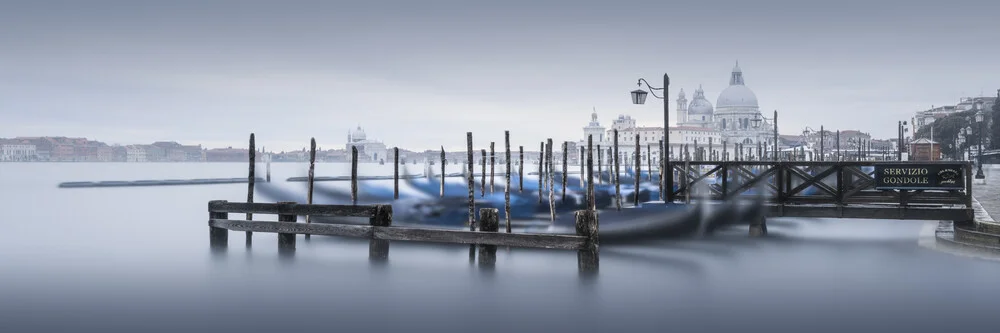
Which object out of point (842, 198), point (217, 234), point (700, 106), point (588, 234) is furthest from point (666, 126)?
point (700, 106)

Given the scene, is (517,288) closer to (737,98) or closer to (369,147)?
(737,98)

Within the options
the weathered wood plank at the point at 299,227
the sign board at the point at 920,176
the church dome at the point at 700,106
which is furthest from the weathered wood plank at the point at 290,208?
the church dome at the point at 700,106

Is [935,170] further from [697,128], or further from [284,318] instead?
[697,128]

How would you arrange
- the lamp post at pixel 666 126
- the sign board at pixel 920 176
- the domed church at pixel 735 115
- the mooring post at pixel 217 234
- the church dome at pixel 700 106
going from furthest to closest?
1. the church dome at pixel 700 106
2. the domed church at pixel 735 115
3. the lamp post at pixel 666 126
4. the sign board at pixel 920 176
5. the mooring post at pixel 217 234

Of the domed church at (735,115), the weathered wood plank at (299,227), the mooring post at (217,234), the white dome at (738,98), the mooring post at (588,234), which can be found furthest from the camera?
the white dome at (738,98)

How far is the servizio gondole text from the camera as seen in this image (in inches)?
494

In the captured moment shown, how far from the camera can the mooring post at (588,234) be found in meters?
9.15

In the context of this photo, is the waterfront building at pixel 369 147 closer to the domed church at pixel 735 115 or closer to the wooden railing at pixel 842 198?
the domed church at pixel 735 115

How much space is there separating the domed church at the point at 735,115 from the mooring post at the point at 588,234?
386ft

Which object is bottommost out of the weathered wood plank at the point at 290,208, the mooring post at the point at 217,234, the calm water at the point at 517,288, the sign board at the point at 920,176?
the calm water at the point at 517,288

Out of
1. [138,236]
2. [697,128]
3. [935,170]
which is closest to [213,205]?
[935,170]

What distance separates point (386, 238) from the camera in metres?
10.4

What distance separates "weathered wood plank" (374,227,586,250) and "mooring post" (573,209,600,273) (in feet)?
0.23

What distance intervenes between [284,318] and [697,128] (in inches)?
5076
